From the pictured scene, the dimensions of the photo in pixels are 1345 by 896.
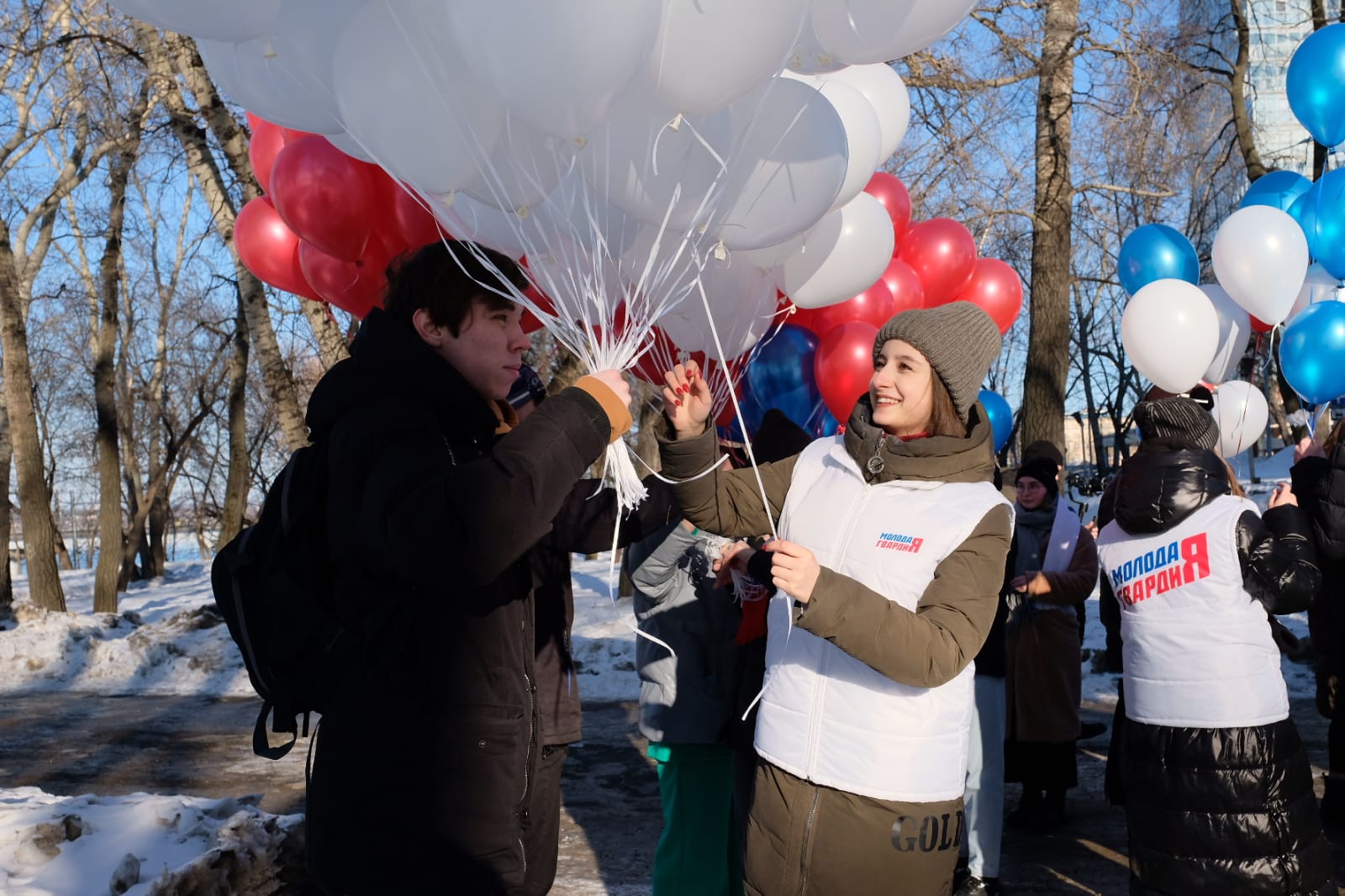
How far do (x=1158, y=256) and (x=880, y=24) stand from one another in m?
4.81

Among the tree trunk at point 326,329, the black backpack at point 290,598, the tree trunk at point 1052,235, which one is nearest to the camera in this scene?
the black backpack at point 290,598

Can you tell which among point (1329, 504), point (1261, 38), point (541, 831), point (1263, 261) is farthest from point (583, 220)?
point (1261, 38)

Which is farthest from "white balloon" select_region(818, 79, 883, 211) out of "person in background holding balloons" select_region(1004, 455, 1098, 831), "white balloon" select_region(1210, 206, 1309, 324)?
"white balloon" select_region(1210, 206, 1309, 324)

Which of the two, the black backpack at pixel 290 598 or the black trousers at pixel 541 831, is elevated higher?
the black backpack at pixel 290 598

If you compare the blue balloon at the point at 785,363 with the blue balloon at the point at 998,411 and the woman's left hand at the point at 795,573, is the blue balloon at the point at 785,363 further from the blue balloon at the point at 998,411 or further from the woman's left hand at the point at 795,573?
the woman's left hand at the point at 795,573

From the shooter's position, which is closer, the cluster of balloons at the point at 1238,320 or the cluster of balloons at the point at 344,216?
the cluster of balloons at the point at 344,216

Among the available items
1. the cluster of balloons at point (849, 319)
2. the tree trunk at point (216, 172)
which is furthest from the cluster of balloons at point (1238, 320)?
the tree trunk at point (216, 172)

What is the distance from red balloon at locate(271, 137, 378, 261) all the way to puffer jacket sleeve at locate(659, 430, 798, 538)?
141 centimetres

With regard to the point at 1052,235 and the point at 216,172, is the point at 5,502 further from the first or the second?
the point at 1052,235

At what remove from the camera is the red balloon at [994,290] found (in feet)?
16.3

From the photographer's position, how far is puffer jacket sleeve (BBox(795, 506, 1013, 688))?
6.84ft

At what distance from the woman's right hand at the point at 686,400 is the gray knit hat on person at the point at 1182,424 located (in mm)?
1765

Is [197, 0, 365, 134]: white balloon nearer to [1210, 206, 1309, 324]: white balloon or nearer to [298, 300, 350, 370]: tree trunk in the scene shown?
[298, 300, 350, 370]: tree trunk

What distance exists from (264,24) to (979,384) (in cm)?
183
